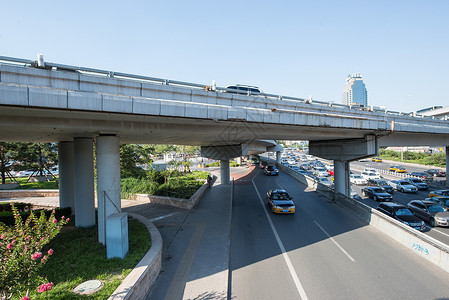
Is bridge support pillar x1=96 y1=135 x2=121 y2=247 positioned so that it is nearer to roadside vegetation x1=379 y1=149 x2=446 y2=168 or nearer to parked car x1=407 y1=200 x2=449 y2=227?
parked car x1=407 y1=200 x2=449 y2=227

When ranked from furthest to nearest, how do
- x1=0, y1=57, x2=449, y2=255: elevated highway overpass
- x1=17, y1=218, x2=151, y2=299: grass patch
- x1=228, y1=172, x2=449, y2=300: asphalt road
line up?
x1=228, y1=172, x2=449, y2=300: asphalt road, x1=0, y1=57, x2=449, y2=255: elevated highway overpass, x1=17, y1=218, x2=151, y2=299: grass patch

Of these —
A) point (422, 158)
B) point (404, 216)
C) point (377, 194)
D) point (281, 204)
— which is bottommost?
point (377, 194)

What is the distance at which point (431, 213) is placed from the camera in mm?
15516

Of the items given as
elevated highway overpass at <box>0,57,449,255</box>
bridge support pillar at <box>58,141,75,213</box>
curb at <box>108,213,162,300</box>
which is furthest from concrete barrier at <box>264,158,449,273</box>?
bridge support pillar at <box>58,141,75,213</box>

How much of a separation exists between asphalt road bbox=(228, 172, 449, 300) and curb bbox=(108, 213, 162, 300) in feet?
8.42

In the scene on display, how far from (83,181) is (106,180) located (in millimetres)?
3598

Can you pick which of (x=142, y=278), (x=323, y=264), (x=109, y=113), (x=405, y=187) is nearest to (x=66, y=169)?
(x=109, y=113)

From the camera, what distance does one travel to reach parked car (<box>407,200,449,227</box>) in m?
14.8

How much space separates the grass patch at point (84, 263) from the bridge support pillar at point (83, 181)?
1376mm

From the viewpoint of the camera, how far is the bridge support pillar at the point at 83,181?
12.3 metres

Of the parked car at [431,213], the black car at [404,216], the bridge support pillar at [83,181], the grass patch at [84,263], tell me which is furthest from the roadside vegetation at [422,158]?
the bridge support pillar at [83,181]

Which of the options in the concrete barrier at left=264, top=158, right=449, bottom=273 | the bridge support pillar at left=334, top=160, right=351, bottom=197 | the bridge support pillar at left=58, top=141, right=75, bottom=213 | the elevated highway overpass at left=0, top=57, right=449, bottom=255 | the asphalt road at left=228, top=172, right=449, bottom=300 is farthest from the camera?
the bridge support pillar at left=334, top=160, right=351, bottom=197

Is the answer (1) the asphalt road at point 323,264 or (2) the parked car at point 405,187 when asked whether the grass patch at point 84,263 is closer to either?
(1) the asphalt road at point 323,264

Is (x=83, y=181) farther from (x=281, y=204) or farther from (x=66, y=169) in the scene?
(x=281, y=204)
